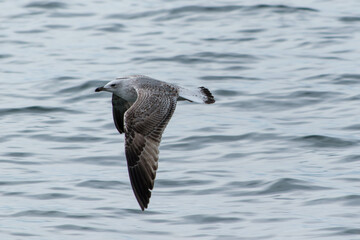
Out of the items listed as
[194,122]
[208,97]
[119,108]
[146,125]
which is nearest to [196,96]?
[208,97]

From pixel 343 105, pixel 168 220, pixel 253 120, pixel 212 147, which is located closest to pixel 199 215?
pixel 168 220

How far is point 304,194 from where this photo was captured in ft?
29.3

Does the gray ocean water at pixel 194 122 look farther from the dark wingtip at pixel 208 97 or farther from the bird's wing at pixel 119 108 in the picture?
the dark wingtip at pixel 208 97

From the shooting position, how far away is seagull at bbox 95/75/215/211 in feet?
25.9

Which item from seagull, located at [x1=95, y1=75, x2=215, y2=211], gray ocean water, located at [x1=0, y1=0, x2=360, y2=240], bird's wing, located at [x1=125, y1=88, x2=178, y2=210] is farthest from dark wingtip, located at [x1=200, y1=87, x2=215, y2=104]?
gray ocean water, located at [x1=0, y1=0, x2=360, y2=240]

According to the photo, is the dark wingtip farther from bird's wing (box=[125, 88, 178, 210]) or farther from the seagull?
bird's wing (box=[125, 88, 178, 210])

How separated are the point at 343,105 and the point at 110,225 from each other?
4529mm

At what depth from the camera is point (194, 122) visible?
1110 centimetres

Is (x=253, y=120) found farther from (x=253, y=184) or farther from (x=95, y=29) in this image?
(x=95, y=29)

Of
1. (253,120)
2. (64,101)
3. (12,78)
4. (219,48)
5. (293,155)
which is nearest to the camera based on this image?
(293,155)

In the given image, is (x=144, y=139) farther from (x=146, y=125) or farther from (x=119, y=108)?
(x=119, y=108)

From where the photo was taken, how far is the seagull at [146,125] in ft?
25.9

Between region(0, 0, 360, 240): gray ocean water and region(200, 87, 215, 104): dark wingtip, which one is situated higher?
region(200, 87, 215, 104): dark wingtip

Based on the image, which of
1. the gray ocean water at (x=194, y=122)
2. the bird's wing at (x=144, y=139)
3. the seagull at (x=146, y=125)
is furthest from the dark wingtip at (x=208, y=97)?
the gray ocean water at (x=194, y=122)
